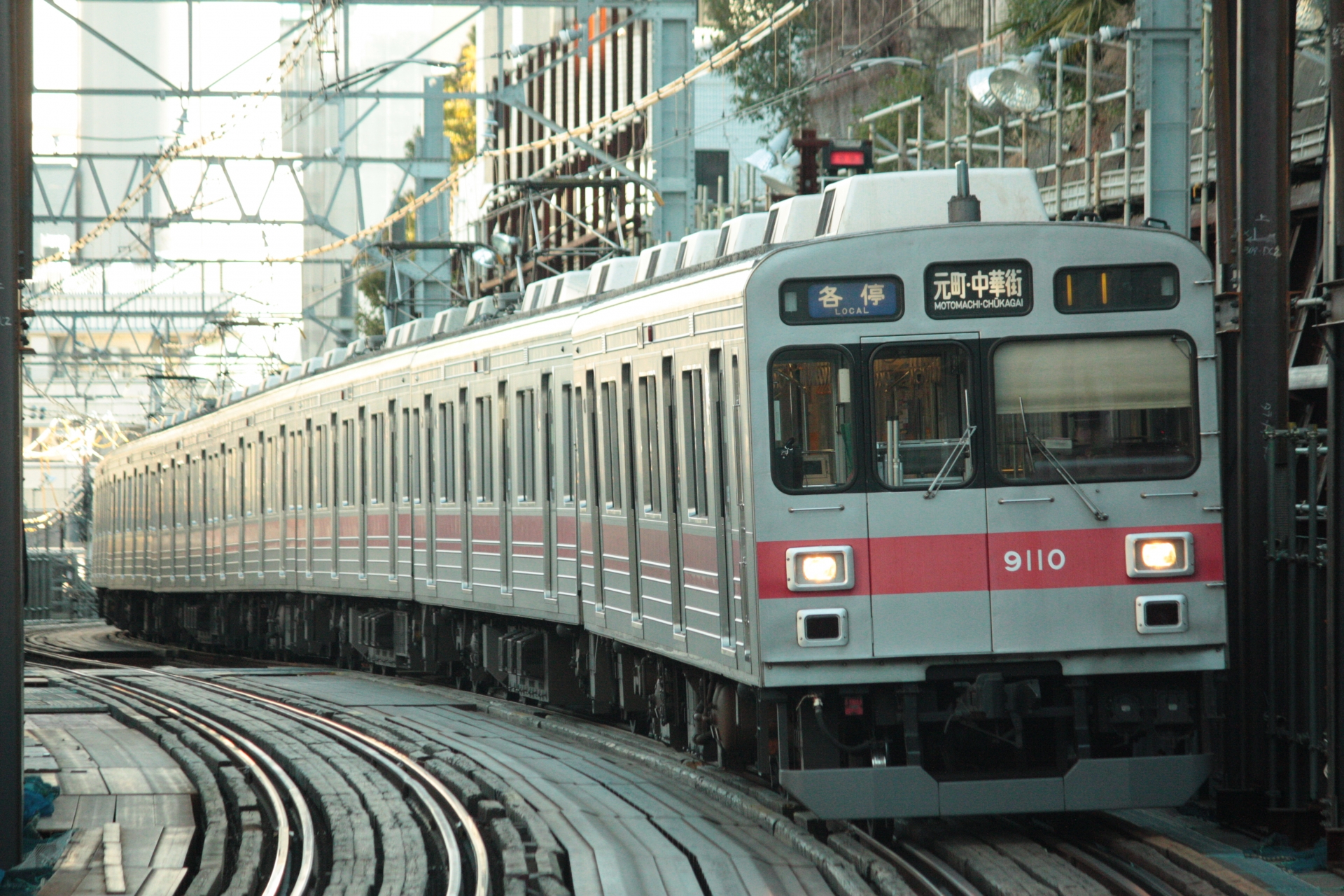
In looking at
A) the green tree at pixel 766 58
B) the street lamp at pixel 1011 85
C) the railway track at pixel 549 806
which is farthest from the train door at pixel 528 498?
the green tree at pixel 766 58

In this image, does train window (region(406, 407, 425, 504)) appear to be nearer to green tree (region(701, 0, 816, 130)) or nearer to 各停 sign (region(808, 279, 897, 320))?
各停 sign (region(808, 279, 897, 320))

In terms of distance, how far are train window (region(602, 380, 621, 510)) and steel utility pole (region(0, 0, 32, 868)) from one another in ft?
12.8

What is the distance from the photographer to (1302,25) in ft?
49.8

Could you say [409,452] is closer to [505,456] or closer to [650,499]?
[505,456]

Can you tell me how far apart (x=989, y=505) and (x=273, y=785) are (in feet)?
16.3

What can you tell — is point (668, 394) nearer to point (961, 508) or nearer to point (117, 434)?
point (961, 508)

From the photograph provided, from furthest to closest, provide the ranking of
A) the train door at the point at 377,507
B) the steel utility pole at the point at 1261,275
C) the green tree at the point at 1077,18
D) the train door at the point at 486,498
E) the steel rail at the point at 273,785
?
the train door at the point at 377,507
the green tree at the point at 1077,18
the train door at the point at 486,498
the steel rail at the point at 273,785
the steel utility pole at the point at 1261,275

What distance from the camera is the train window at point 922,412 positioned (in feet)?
25.9

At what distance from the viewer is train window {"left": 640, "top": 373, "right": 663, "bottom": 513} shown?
33.0 feet

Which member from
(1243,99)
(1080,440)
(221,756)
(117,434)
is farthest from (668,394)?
(117,434)

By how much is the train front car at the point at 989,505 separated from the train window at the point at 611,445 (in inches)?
122

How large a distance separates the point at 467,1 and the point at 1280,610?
41.0 ft

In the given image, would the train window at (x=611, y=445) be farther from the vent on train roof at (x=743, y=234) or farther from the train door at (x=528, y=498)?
the train door at (x=528, y=498)

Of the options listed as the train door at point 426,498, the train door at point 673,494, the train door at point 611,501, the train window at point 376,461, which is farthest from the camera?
the train window at point 376,461
